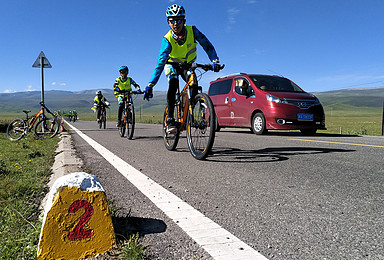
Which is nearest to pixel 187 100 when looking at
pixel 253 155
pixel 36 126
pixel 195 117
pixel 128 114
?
pixel 195 117

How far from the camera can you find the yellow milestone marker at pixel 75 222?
1582mm

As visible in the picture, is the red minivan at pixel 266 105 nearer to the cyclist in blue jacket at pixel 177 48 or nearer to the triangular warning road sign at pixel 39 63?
the cyclist in blue jacket at pixel 177 48

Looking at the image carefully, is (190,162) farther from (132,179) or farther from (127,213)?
(127,213)

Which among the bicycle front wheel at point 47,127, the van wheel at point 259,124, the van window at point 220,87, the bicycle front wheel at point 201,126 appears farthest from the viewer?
the van window at point 220,87

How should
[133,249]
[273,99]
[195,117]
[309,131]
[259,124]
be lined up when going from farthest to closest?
1. [309,131]
2. [259,124]
3. [273,99]
4. [195,117]
5. [133,249]

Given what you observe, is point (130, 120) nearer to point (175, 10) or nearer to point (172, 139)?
point (172, 139)

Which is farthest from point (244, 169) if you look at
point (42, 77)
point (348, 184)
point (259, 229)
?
point (42, 77)

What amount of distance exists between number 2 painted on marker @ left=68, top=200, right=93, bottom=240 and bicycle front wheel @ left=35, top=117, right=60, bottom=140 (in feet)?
30.4

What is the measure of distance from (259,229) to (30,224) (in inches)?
58.5

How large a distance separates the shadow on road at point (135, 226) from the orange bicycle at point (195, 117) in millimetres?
2560

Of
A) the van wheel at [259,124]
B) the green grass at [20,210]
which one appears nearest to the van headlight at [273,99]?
the van wheel at [259,124]

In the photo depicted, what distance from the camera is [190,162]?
4.54m

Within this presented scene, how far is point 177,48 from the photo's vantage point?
17.3 feet

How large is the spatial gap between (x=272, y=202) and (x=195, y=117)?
2.74m
